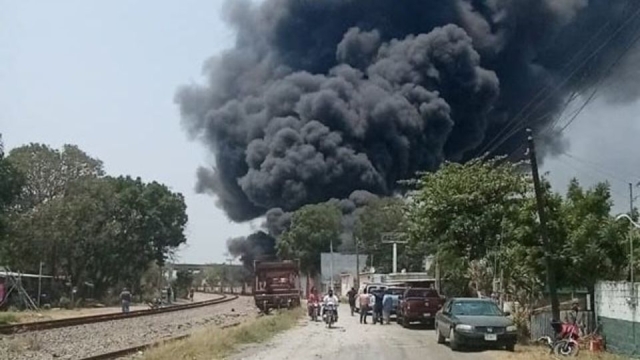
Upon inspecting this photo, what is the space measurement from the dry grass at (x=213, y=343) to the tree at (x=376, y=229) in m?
49.3

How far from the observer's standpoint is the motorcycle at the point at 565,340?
19.7m

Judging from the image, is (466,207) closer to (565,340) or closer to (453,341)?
(453,341)

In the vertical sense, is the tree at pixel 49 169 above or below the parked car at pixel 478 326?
above

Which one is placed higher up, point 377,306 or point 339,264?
point 339,264

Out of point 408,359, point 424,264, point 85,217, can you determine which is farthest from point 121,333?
point 424,264

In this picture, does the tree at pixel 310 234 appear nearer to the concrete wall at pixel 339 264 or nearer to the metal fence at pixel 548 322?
the concrete wall at pixel 339 264

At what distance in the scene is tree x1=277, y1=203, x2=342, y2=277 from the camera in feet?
277

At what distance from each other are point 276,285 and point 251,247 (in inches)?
1804

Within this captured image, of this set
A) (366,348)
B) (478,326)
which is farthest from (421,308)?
(478,326)

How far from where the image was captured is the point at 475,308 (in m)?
24.0

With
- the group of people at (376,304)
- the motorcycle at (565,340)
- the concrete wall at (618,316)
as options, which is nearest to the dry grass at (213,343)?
the group of people at (376,304)

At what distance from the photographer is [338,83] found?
276ft

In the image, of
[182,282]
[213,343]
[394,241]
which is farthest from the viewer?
[182,282]

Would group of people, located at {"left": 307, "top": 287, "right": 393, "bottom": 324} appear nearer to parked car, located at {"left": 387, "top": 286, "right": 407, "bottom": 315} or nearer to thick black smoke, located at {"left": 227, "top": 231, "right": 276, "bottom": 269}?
parked car, located at {"left": 387, "top": 286, "right": 407, "bottom": 315}
